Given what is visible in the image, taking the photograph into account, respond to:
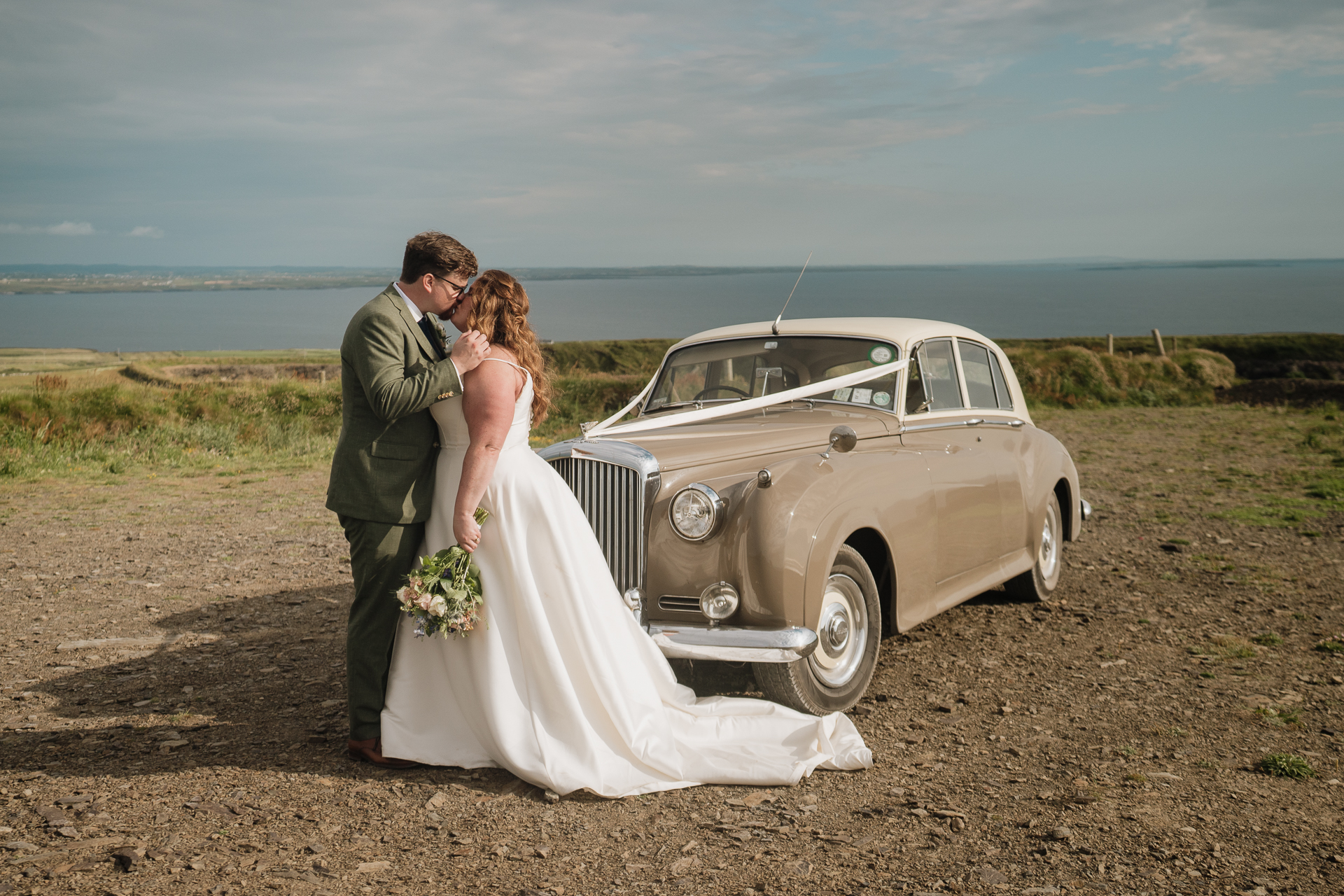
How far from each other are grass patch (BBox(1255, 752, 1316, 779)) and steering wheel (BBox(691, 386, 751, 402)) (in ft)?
10.6

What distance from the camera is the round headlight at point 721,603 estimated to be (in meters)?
4.29

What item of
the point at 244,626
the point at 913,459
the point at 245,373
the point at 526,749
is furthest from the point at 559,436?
the point at 245,373

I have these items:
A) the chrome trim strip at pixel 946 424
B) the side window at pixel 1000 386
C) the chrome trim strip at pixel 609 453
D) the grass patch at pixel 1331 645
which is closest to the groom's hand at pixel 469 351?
the chrome trim strip at pixel 609 453

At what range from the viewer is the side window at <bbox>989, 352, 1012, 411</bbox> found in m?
6.92

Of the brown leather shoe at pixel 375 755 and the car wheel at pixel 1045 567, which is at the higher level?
the car wheel at pixel 1045 567

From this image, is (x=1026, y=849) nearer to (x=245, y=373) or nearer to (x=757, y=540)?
(x=757, y=540)

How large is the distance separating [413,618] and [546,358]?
1.32 m

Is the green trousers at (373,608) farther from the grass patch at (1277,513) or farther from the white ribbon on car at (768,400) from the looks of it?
the grass patch at (1277,513)

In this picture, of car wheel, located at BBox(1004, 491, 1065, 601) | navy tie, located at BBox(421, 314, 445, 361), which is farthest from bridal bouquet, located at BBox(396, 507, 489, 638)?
car wheel, located at BBox(1004, 491, 1065, 601)

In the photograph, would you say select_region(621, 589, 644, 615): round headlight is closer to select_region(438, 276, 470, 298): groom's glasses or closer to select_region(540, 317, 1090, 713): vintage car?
select_region(540, 317, 1090, 713): vintage car

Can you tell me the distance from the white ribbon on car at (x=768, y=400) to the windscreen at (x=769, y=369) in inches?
2.4

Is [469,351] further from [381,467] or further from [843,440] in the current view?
[843,440]

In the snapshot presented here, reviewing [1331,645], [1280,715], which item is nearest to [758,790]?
[1280,715]

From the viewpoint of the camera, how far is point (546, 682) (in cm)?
385
